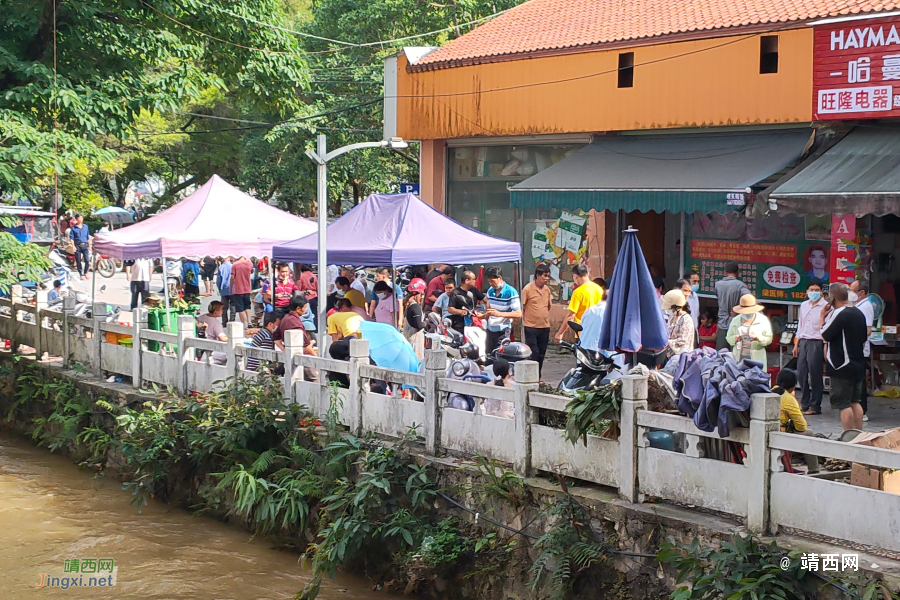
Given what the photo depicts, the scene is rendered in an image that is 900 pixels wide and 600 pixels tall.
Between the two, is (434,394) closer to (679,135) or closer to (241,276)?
(679,135)

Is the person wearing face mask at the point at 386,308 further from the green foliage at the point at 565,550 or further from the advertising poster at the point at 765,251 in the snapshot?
the green foliage at the point at 565,550

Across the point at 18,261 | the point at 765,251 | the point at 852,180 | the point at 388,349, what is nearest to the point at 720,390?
the point at 388,349

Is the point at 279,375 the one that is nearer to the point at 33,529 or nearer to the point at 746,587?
the point at 33,529

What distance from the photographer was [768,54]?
47.8 feet

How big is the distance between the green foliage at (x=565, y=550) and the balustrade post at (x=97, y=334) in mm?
8933

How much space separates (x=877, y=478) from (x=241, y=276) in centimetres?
1511

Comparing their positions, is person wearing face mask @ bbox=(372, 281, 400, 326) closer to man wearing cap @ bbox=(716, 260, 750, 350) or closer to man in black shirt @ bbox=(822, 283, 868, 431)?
man wearing cap @ bbox=(716, 260, 750, 350)

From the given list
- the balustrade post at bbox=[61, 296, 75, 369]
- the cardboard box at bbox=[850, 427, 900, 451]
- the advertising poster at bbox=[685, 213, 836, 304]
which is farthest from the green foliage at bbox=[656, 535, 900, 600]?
the balustrade post at bbox=[61, 296, 75, 369]

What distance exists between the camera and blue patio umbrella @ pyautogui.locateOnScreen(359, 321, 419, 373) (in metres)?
10.7

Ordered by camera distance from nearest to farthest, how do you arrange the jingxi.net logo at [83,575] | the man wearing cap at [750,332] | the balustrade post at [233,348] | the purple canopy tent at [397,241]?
the jingxi.net logo at [83,575] → the man wearing cap at [750,332] → the balustrade post at [233,348] → the purple canopy tent at [397,241]

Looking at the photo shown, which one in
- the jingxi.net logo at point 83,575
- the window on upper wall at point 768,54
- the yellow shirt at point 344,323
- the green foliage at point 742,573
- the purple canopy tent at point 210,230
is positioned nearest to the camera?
the green foliage at point 742,573

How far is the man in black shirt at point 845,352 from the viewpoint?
1054 centimetres

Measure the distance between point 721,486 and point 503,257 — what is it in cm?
723

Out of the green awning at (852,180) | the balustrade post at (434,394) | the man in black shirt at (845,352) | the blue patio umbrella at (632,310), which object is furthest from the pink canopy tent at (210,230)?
the man in black shirt at (845,352)
